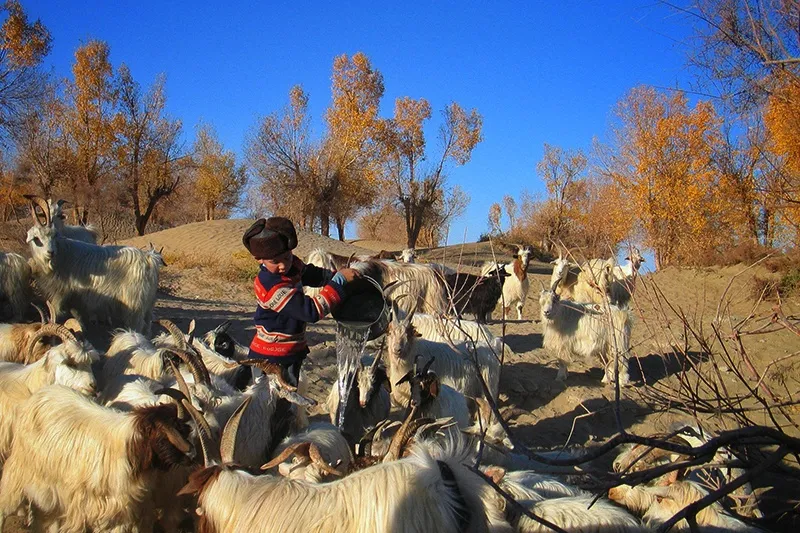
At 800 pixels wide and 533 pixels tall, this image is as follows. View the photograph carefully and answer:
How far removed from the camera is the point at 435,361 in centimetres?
725

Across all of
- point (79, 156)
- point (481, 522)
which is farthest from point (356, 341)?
point (79, 156)

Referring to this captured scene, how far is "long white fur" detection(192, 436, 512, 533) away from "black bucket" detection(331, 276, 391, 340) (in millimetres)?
1890

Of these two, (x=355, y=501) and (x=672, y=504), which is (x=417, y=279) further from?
(x=355, y=501)

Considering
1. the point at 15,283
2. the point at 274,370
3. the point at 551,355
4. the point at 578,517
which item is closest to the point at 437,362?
the point at 274,370

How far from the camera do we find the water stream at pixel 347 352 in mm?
4859

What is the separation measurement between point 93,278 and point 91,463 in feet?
18.9

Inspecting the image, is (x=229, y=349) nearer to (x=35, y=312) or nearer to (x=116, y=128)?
(x=35, y=312)

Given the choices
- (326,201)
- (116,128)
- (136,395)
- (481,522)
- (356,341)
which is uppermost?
(116,128)

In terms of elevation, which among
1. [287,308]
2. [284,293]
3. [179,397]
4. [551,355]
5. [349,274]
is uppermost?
[349,274]

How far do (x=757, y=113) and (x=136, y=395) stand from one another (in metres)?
5.30

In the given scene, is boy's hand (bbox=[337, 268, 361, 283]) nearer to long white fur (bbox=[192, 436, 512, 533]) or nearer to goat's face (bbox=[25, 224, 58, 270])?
long white fur (bbox=[192, 436, 512, 533])

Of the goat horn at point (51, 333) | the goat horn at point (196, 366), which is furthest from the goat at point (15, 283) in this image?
the goat horn at point (196, 366)

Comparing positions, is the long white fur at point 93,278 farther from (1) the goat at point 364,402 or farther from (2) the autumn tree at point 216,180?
(2) the autumn tree at point 216,180

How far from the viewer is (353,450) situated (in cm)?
425
